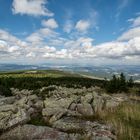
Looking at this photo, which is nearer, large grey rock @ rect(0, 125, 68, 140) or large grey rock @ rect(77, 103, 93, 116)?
large grey rock @ rect(0, 125, 68, 140)

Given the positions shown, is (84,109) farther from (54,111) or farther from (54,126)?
(54,126)

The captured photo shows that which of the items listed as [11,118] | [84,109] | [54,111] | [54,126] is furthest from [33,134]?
[84,109]

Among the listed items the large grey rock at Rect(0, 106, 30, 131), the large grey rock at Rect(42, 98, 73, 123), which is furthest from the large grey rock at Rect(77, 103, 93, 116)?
the large grey rock at Rect(0, 106, 30, 131)

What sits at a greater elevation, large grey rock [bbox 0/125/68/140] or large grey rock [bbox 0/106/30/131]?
large grey rock [bbox 0/106/30/131]

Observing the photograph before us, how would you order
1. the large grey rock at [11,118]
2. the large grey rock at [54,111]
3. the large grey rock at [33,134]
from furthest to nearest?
the large grey rock at [54,111], the large grey rock at [11,118], the large grey rock at [33,134]

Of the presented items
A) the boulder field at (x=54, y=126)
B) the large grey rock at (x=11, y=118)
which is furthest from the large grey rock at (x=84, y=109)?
the large grey rock at (x=11, y=118)

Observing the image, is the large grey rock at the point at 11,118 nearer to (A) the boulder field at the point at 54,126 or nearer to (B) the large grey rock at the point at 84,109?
(A) the boulder field at the point at 54,126

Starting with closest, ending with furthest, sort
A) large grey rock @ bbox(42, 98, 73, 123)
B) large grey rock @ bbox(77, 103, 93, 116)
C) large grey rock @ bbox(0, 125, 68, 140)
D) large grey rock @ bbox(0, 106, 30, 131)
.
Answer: large grey rock @ bbox(0, 125, 68, 140)
large grey rock @ bbox(0, 106, 30, 131)
large grey rock @ bbox(42, 98, 73, 123)
large grey rock @ bbox(77, 103, 93, 116)

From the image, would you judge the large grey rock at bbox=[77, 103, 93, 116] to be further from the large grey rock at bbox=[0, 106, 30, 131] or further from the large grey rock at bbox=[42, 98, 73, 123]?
the large grey rock at bbox=[0, 106, 30, 131]

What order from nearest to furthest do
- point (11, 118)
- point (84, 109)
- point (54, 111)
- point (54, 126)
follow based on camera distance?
point (54, 126)
point (11, 118)
point (54, 111)
point (84, 109)

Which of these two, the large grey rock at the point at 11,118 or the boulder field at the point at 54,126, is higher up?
the large grey rock at the point at 11,118

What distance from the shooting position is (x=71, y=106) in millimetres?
13359

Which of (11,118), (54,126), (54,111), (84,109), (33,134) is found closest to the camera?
(33,134)

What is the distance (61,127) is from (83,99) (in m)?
5.70
